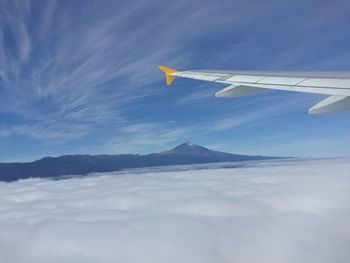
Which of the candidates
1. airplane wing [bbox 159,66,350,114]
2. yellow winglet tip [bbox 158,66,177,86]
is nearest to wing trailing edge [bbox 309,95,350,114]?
airplane wing [bbox 159,66,350,114]

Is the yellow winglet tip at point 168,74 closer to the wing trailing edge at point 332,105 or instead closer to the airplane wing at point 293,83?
the airplane wing at point 293,83

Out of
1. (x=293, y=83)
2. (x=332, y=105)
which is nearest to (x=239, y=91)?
(x=293, y=83)

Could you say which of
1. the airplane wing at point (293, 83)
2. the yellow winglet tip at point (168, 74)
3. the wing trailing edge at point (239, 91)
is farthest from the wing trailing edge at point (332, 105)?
the yellow winglet tip at point (168, 74)

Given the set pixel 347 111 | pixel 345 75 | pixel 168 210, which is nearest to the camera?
pixel 347 111

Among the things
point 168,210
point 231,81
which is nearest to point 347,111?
point 231,81

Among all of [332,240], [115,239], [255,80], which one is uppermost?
[255,80]

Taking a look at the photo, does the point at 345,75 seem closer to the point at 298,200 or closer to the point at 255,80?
the point at 255,80

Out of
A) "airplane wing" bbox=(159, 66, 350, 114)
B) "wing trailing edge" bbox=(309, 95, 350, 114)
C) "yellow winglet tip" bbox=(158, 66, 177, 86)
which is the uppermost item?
"yellow winglet tip" bbox=(158, 66, 177, 86)

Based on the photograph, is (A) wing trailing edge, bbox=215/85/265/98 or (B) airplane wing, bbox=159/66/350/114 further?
(A) wing trailing edge, bbox=215/85/265/98

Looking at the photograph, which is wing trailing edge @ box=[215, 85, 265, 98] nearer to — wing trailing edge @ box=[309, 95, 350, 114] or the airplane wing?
the airplane wing
